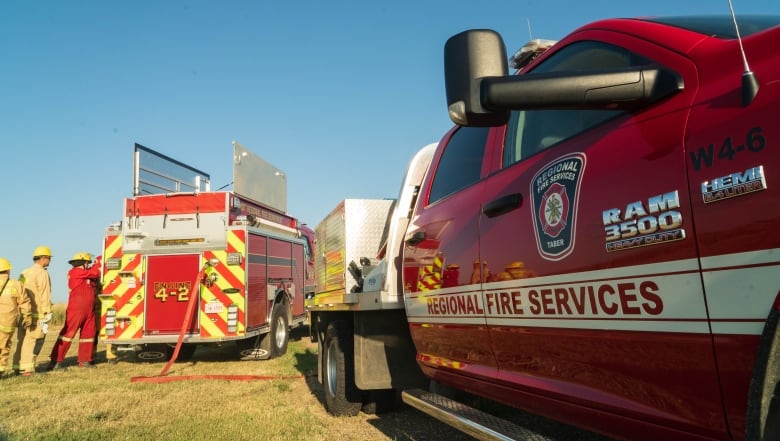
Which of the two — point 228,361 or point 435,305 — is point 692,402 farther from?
point 228,361

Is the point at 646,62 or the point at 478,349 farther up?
the point at 646,62

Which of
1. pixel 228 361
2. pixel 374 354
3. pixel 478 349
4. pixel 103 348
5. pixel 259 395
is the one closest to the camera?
pixel 478 349

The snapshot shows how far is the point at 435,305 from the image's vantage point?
308cm

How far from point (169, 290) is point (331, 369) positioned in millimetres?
4981

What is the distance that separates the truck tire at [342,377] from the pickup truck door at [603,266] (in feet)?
9.02

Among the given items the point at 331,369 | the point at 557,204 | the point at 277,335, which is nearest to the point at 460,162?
the point at 557,204

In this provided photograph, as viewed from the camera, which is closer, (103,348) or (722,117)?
(722,117)

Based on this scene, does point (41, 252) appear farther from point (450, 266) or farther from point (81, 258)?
point (450, 266)

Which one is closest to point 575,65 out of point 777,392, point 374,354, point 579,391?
point 579,391

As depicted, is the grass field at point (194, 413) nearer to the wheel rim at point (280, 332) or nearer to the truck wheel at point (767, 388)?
the wheel rim at point (280, 332)

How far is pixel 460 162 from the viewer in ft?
10.8

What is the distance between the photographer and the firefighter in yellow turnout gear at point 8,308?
8000 mm

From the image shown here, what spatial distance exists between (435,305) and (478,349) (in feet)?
1.58

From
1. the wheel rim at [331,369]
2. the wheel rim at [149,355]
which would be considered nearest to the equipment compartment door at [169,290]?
the wheel rim at [149,355]
